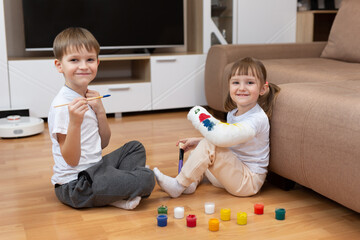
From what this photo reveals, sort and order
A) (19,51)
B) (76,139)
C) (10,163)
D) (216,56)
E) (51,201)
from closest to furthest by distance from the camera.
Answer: (76,139)
(51,201)
(10,163)
(216,56)
(19,51)

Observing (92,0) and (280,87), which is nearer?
(280,87)

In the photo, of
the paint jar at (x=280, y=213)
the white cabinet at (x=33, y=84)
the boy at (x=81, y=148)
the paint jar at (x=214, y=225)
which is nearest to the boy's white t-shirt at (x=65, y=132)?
the boy at (x=81, y=148)

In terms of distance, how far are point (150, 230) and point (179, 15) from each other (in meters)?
2.41

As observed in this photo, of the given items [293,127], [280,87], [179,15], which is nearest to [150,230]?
[293,127]

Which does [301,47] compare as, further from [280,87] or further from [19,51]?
[19,51]

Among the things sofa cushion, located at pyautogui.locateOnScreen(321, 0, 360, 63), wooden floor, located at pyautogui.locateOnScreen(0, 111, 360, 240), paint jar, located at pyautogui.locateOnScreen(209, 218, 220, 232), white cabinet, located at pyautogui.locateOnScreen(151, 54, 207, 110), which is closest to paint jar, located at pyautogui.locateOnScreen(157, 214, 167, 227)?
wooden floor, located at pyautogui.locateOnScreen(0, 111, 360, 240)

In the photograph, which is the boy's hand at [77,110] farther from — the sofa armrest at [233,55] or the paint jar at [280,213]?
the sofa armrest at [233,55]

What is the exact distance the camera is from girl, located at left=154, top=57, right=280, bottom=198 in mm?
1756

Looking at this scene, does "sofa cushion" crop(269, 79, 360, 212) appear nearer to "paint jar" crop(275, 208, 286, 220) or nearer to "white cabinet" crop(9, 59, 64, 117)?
"paint jar" crop(275, 208, 286, 220)

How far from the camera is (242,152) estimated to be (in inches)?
72.6

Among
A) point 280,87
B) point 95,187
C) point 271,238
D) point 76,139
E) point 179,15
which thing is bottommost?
point 271,238

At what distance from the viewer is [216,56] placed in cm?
320

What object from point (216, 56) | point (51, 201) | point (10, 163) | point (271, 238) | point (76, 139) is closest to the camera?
point (271, 238)

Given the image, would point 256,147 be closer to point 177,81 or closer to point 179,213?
point 179,213
